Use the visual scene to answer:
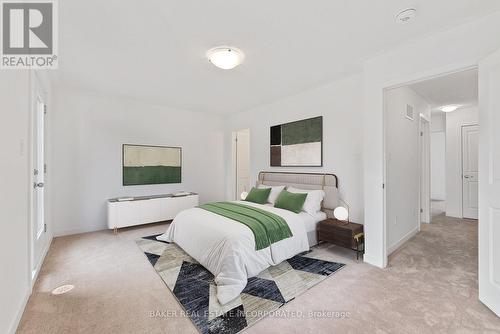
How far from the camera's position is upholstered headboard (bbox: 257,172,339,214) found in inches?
136

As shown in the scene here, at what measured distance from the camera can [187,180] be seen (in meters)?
5.24

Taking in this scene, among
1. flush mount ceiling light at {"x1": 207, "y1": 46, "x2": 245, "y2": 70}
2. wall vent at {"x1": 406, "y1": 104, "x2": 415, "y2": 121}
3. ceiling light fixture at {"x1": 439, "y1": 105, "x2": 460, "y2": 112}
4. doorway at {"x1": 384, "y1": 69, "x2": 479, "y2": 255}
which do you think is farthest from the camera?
ceiling light fixture at {"x1": 439, "y1": 105, "x2": 460, "y2": 112}

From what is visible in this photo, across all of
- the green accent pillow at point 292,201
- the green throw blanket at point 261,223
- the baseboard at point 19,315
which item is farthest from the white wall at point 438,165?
the baseboard at point 19,315

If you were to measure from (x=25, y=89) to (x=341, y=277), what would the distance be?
3623 mm

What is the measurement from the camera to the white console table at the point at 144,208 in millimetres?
3916

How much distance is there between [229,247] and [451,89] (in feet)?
14.5

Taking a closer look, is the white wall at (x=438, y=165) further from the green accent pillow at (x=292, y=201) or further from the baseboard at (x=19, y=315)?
the baseboard at (x=19, y=315)

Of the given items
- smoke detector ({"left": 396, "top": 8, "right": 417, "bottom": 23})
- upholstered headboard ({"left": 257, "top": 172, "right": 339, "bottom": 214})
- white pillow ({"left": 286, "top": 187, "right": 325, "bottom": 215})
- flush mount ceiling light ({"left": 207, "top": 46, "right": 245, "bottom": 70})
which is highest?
smoke detector ({"left": 396, "top": 8, "right": 417, "bottom": 23})

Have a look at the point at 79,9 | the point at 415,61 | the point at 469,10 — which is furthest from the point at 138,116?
the point at 469,10

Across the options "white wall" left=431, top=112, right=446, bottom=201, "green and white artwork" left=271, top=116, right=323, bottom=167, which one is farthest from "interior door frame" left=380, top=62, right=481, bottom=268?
"white wall" left=431, top=112, right=446, bottom=201

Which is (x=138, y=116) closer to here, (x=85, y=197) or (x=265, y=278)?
(x=85, y=197)

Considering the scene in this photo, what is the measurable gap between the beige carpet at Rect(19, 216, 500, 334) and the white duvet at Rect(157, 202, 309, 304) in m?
0.46

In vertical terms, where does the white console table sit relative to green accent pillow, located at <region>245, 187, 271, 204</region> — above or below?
below

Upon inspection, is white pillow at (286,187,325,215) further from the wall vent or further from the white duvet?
the wall vent
